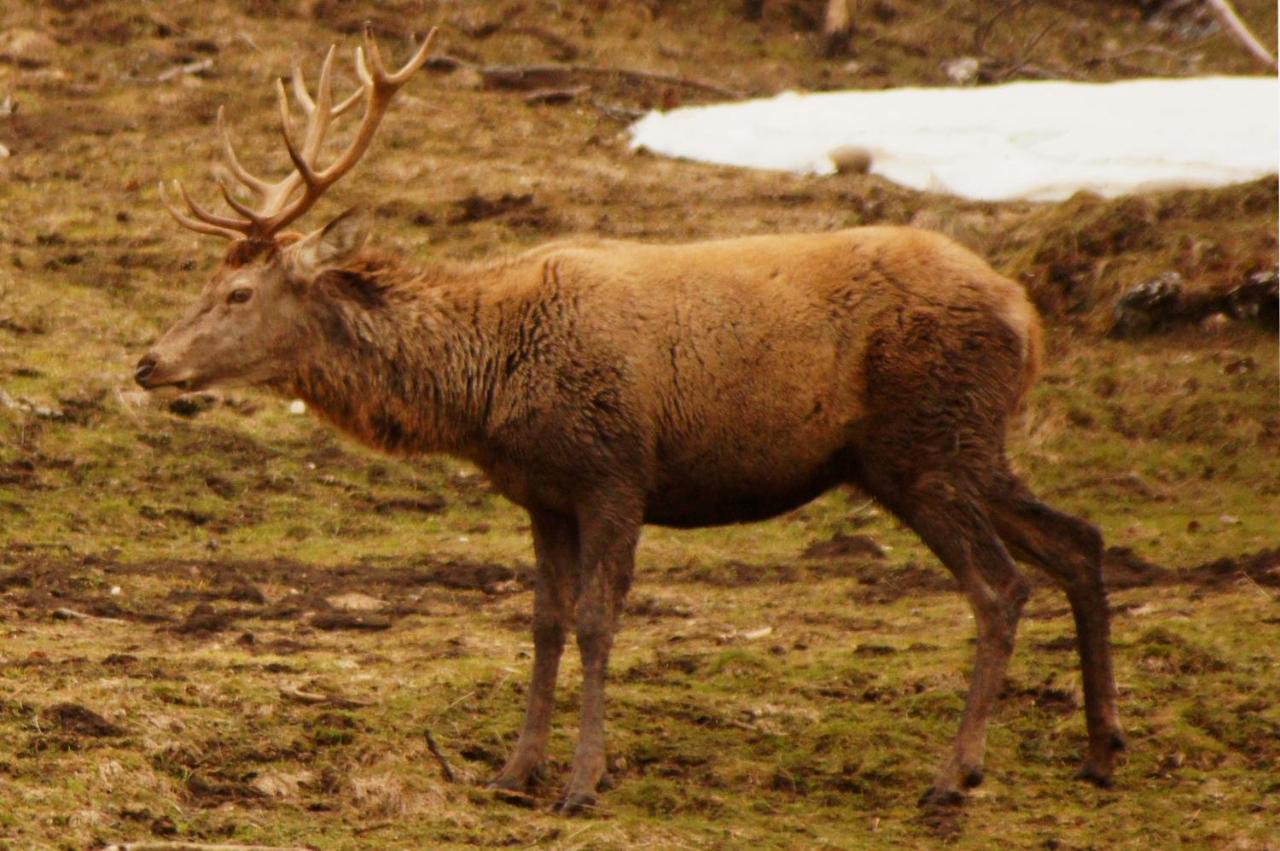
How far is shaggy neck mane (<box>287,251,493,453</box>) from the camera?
7637mm

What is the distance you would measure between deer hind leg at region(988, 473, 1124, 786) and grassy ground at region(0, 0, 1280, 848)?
1.11ft

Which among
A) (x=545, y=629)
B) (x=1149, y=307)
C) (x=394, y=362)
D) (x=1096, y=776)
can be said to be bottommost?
(x=1096, y=776)

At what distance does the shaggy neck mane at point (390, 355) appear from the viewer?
764 centimetres

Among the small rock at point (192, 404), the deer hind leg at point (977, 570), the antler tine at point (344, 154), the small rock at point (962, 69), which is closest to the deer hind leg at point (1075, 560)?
the deer hind leg at point (977, 570)

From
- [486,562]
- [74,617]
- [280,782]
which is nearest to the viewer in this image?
[280,782]

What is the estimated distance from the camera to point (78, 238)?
14289 millimetres

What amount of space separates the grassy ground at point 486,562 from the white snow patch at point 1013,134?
0.66 m

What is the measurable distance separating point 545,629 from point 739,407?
1.15 m

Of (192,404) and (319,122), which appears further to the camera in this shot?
(192,404)

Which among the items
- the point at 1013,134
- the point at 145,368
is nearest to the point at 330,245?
the point at 145,368

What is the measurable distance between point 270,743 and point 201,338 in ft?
6.19

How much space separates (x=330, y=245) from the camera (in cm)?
788

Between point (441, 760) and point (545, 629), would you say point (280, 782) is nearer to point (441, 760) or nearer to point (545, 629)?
point (441, 760)

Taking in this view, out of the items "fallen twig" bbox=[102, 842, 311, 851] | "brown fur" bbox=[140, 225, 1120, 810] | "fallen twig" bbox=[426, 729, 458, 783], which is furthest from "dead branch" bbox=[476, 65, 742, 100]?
"fallen twig" bbox=[102, 842, 311, 851]
